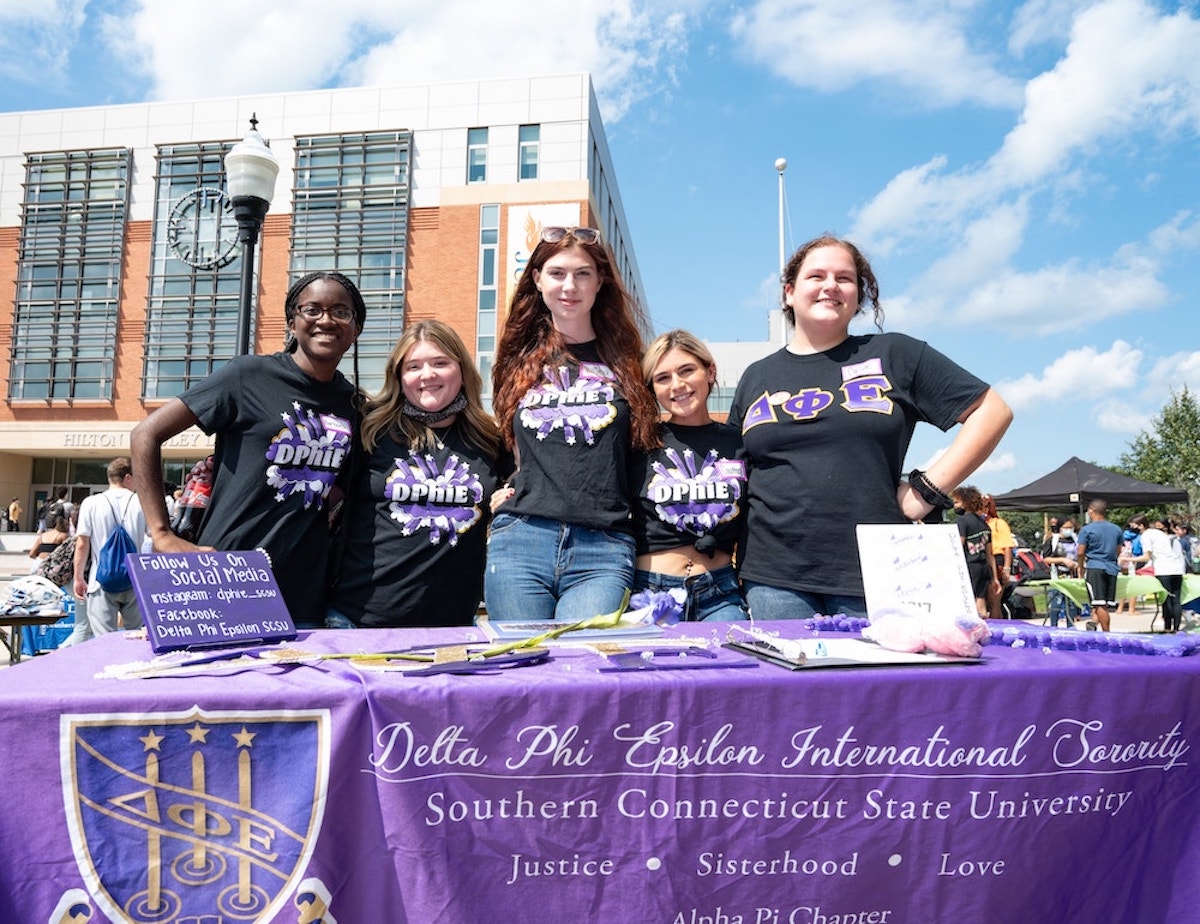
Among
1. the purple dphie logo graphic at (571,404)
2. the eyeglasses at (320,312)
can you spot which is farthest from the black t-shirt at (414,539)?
the eyeglasses at (320,312)

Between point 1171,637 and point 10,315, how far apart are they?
42001 mm

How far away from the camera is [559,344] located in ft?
9.73

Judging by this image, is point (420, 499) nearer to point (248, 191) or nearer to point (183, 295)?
point (248, 191)

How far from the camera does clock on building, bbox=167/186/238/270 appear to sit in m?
32.8

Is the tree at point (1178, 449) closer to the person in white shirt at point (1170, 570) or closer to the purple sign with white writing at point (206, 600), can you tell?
the person in white shirt at point (1170, 570)

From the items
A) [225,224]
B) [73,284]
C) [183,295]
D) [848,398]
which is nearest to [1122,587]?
[848,398]

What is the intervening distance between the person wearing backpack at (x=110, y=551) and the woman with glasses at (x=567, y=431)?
4793 millimetres

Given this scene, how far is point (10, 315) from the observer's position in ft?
112

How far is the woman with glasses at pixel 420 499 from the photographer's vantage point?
8.67 feet

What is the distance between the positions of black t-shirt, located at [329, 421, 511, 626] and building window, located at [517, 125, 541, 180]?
3113 centimetres

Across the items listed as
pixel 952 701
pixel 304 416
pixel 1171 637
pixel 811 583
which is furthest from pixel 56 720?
pixel 1171 637

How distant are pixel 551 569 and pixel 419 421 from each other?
77 cm

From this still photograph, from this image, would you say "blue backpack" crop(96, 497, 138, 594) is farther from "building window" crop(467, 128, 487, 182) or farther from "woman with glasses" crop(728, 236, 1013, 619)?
"building window" crop(467, 128, 487, 182)

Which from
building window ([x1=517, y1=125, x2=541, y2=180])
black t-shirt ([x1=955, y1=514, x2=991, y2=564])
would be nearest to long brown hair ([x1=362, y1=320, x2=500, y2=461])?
black t-shirt ([x1=955, y1=514, x2=991, y2=564])
